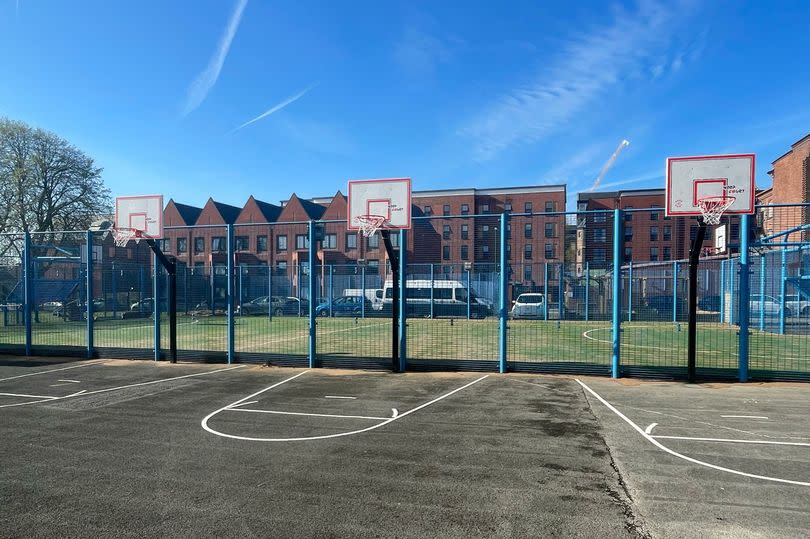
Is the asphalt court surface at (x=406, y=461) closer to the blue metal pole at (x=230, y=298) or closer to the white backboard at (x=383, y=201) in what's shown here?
the blue metal pole at (x=230, y=298)

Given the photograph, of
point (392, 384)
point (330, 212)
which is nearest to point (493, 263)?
point (392, 384)

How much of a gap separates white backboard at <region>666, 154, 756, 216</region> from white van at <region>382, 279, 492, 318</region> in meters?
8.97

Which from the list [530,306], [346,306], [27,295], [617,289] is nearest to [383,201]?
[617,289]

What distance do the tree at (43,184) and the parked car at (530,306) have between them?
31.8 metres

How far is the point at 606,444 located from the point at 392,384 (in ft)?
14.6

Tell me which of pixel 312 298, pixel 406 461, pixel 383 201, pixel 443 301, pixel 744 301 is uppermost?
pixel 383 201

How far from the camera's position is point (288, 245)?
4872 cm

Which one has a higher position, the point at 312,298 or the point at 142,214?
the point at 142,214

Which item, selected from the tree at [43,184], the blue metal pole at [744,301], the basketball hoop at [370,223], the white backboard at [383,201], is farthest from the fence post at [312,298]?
the tree at [43,184]

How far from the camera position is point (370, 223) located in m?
10.6

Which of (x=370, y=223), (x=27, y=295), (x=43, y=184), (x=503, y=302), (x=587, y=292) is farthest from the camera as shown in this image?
(x=43, y=184)

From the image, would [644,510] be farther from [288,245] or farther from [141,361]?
[288,245]

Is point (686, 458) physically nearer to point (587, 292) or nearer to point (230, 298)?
point (230, 298)

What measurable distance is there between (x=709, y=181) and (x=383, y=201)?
6516 millimetres
